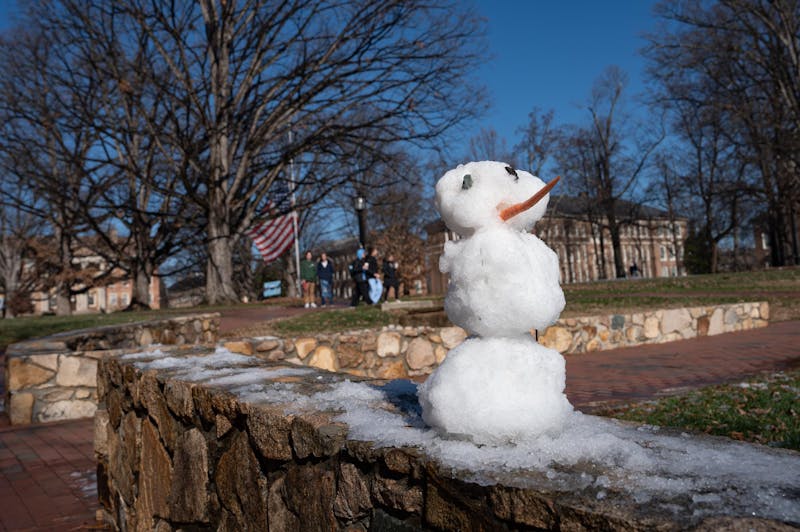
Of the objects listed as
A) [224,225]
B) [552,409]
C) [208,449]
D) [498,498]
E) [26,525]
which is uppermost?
[224,225]

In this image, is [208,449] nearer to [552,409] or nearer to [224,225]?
[552,409]

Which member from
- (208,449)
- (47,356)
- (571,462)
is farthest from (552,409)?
A: (47,356)

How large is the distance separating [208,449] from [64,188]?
22075mm

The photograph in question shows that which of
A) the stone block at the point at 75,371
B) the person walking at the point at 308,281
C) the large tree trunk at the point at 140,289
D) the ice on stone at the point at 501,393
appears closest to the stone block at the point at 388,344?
the stone block at the point at 75,371

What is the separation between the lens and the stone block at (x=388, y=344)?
756 cm

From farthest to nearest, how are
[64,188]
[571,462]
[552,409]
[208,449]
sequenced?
1. [64,188]
2. [208,449]
3. [552,409]
4. [571,462]

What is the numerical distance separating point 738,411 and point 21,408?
664 cm

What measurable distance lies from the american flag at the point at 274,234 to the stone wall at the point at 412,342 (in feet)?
43.6

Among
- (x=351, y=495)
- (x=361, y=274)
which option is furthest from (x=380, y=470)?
(x=361, y=274)

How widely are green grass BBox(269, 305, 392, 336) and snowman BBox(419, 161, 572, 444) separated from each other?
7.34 metres

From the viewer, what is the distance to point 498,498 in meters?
1.26

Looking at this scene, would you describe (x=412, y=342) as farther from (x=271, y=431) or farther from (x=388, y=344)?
(x=271, y=431)

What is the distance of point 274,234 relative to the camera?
21062 mm

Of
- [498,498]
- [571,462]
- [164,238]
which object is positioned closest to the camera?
[498,498]
